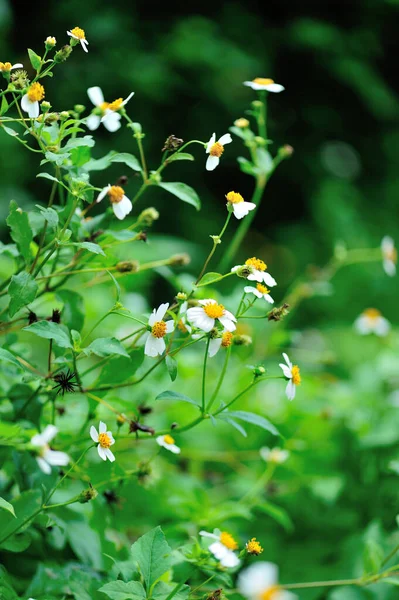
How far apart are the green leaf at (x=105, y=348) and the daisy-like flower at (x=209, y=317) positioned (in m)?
0.07

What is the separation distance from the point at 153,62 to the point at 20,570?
252cm

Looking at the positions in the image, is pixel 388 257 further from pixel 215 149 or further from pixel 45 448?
pixel 45 448

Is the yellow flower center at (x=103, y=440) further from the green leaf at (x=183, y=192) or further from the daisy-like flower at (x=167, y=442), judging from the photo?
the green leaf at (x=183, y=192)

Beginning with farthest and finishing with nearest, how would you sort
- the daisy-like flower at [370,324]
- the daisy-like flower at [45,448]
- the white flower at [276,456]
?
the daisy-like flower at [370,324] → the white flower at [276,456] → the daisy-like flower at [45,448]

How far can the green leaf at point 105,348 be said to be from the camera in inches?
23.3

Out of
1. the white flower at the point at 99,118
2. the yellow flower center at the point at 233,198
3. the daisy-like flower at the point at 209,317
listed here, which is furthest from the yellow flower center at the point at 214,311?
the white flower at the point at 99,118

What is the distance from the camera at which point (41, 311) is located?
100cm

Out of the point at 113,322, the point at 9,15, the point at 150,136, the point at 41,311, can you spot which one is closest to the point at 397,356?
the point at 113,322

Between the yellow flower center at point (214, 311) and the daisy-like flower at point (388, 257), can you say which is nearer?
the yellow flower center at point (214, 311)

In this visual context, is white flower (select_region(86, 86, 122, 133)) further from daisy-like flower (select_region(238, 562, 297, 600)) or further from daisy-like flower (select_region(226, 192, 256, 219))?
daisy-like flower (select_region(238, 562, 297, 600))

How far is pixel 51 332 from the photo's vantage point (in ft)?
1.98

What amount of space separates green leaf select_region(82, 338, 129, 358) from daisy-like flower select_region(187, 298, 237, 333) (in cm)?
7

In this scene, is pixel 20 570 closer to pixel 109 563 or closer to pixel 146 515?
pixel 109 563

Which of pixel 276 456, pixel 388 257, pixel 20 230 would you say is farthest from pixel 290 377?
pixel 388 257
